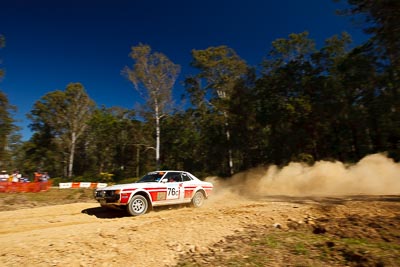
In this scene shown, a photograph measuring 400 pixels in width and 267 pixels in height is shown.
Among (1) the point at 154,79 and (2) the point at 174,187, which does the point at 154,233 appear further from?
(1) the point at 154,79

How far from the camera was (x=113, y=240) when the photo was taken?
6.45 metres

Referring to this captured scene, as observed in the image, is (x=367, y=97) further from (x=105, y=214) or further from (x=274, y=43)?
(x=105, y=214)

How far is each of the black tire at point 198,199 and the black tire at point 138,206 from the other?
91.6 inches

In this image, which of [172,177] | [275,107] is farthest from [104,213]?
[275,107]

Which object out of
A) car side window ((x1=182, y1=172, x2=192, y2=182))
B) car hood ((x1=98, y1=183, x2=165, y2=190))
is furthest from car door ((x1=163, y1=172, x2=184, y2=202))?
car hood ((x1=98, y1=183, x2=165, y2=190))

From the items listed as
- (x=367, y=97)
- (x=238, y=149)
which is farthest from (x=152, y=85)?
(x=367, y=97)

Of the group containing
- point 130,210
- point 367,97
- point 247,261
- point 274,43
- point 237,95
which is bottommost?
point 247,261

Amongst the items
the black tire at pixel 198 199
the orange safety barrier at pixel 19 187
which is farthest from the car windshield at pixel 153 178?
the orange safety barrier at pixel 19 187

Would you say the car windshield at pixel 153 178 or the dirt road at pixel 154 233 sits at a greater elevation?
the car windshield at pixel 153 178

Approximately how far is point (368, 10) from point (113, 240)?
1486 centimetres

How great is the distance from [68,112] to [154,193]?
41004 mm

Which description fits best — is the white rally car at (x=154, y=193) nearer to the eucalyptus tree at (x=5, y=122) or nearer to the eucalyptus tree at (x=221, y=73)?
the eucalyptus tree at (x=221, y=73)

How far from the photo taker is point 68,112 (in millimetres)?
46062

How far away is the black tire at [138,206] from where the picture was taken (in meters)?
9.52
